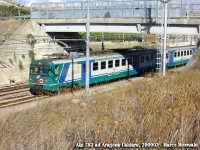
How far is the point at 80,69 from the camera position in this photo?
21.9 m

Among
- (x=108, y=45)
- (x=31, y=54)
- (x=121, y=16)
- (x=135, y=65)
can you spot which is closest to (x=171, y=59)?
(x=135, y=65)

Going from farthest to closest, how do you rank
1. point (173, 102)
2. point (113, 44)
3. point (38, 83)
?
point (113, 44), point (38, 83), point (173, 102)

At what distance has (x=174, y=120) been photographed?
544cm

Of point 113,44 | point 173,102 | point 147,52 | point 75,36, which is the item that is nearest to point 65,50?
point 75,36

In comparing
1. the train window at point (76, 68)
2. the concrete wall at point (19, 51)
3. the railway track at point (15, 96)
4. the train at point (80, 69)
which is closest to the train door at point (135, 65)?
the train at point (80, 69)

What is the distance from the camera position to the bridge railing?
23.3 meters

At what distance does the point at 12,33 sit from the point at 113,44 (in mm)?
21831

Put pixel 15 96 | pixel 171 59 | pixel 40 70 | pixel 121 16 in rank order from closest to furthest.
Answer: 1. pixel 40 70
2. pixel 15 96
3. pixel 121 16
4. pixel 171 59

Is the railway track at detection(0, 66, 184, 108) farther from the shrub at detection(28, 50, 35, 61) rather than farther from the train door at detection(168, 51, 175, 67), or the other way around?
the train door at detection(168, 51, 175, 67)

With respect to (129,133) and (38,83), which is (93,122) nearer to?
(129,133)

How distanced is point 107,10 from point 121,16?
1.44 metres

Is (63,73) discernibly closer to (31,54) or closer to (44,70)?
(44,70)

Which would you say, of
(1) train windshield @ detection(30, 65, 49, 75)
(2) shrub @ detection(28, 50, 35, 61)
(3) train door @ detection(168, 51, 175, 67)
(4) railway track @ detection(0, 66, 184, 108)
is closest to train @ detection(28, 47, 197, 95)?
(1) train windshield @ detection(30, 65, 49, 75)

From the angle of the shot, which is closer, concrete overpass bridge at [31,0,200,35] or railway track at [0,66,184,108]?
railway track at [0,66,184,108]
